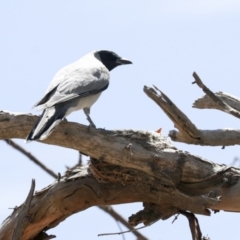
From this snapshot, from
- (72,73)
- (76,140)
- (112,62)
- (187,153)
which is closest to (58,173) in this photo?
(76,140)

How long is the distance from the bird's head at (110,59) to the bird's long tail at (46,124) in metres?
2.86

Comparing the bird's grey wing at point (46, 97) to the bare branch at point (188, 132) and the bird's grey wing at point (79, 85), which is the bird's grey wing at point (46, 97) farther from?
the bare branch at point (188, 132)

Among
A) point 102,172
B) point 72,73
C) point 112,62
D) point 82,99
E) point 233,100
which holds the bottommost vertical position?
point 102,172

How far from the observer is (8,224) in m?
5.75

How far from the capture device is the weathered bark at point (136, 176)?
5117mm

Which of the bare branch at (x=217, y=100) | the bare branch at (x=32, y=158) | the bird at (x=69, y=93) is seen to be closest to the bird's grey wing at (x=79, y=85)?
the bird at (x=69, y=93)

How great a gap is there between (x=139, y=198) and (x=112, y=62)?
3.21 m

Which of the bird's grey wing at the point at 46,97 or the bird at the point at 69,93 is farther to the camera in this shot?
the bird's grey wing at the point at 46,97

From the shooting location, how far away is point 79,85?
6137 mm

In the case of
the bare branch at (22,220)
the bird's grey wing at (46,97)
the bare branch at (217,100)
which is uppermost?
the bird's grey wing at (46,97)

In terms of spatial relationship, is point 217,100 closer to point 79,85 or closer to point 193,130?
point 193,130

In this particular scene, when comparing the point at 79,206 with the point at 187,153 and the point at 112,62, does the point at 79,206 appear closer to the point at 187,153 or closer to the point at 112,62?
the point at 187,153

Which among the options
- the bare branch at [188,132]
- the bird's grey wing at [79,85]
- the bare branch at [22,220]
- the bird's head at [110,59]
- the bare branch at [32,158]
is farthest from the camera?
the bird's head at [110,59]

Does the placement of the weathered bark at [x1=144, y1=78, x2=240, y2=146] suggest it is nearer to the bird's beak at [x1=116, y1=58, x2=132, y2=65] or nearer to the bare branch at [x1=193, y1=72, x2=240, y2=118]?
the bare branch at [x1=193, y1=72, x2=240, y2=118]
